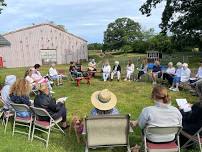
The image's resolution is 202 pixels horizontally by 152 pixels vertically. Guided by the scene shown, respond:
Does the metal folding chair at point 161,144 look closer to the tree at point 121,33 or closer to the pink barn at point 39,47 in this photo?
the pink barn at point 39,47

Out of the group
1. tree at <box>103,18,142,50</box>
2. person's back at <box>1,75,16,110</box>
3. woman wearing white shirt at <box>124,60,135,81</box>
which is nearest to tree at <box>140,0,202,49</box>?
woman wearing white shirt at <box>124,60,135,81</box>

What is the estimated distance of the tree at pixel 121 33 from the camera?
93.1 metres

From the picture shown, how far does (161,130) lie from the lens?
18.5 feet

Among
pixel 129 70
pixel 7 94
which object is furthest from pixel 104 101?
pixel 129 70

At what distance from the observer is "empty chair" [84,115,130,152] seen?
579cm

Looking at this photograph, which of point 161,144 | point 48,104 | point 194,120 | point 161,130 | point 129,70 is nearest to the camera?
point 161,130

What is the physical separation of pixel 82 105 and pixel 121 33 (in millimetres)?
86515

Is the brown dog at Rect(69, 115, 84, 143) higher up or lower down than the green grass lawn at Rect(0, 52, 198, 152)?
higher up

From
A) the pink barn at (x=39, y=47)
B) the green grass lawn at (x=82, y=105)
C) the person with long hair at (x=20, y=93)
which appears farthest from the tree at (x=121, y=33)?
the person with long hair at (x=20, y=93)

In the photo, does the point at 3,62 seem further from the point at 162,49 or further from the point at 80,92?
the point at 80,92

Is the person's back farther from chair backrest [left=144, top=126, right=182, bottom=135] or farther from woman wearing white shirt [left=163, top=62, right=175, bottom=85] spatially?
woman wearing white shirt [left=163, top=62, right=175, bottom=85]

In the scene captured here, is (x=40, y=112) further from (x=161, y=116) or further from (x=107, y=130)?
(x=161, y=116)

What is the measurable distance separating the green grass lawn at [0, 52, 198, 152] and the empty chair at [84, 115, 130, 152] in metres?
0.89

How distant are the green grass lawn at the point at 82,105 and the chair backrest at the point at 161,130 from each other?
1265mm
